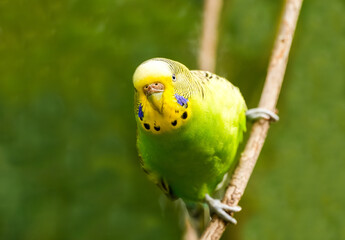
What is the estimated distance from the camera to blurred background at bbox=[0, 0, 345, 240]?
2.56 metres

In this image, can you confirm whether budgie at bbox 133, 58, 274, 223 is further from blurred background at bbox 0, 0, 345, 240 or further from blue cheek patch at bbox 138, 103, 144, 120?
blurred background at bbox 0, 0, 345, 240

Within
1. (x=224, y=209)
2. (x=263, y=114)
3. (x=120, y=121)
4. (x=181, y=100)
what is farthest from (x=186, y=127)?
(x=120, y=121)

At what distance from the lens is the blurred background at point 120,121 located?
8.39 ft

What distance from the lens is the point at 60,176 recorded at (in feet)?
8.60

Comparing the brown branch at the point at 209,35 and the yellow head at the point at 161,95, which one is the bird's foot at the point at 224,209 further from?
the brown branch at the point at 209,35

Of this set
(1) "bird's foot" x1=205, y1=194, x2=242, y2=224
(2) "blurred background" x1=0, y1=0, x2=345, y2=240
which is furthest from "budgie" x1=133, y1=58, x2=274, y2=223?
(2) "blurred background" x1=0, y1=0, x2=345, y2=240

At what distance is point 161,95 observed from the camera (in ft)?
4.80

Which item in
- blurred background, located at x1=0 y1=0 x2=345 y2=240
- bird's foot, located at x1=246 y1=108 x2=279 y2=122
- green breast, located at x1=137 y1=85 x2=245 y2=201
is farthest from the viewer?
blurred background, located at x1=0 y1=0 x2=345 y2=240

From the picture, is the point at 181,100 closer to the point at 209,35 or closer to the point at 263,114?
the point at 263,114

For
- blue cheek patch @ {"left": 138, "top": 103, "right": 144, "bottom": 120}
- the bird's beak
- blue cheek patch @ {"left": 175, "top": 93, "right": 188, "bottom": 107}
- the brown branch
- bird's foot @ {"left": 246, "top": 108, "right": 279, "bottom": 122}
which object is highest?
the brown branch

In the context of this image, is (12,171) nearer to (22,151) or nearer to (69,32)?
(22,151)

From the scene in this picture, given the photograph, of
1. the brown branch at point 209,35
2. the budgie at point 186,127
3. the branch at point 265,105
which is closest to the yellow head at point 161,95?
the budgie at point 186,127

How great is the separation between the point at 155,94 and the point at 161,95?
22 mm

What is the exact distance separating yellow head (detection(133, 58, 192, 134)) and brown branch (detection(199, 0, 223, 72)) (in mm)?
1119
